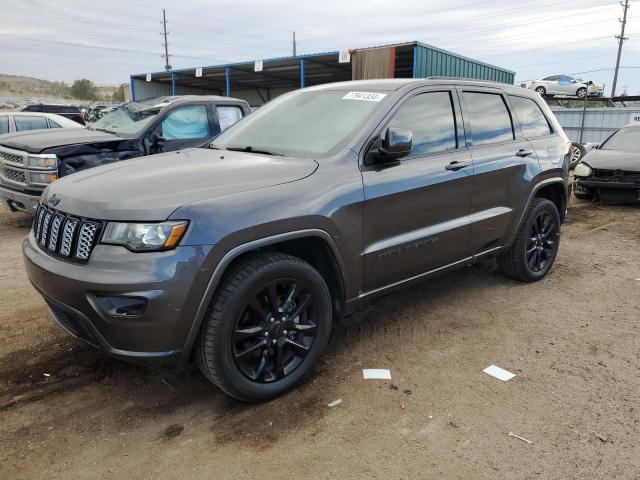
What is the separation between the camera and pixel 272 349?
2.91 metres

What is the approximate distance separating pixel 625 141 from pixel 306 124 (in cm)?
923

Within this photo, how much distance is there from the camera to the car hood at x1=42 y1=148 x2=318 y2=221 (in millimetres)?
2520

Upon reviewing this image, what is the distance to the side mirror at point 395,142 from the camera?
311 centimetres

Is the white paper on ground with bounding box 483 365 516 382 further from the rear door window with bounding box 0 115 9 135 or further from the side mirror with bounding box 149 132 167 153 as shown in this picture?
the rear door window with bounding box 0 115 9 135

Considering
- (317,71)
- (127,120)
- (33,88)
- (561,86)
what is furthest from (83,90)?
(127,120)

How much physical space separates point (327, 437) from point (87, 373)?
1.64 meters

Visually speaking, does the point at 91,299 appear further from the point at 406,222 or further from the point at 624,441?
the point at 624,441

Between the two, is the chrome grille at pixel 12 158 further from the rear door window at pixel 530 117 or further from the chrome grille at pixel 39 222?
the rear door window at pixel 530 117

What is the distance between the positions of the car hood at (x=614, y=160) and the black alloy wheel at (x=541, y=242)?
16.8ft

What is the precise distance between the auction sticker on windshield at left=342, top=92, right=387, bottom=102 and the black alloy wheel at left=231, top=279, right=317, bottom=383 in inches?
57.2

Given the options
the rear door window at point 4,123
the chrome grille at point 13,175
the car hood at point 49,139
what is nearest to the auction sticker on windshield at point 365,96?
the car hood at point 49,139

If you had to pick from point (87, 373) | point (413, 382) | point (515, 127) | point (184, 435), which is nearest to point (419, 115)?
point (515, 127)

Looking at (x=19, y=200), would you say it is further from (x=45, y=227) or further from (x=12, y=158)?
(x=45, y=227)

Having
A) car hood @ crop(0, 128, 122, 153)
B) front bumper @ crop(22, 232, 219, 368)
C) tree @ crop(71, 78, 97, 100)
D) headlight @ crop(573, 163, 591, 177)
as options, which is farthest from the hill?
front bumper @ crop(22, 232, 219, 368)
